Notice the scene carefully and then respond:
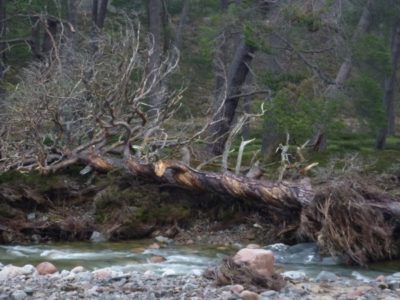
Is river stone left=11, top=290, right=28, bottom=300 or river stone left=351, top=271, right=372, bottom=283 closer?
river stone left=11, top=290, right=28, bottom=300

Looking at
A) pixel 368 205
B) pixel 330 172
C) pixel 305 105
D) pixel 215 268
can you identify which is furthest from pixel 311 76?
pixel 215 268

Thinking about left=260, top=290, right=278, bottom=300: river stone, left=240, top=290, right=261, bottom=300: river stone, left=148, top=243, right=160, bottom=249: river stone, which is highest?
left=240, top=290, right=261, bottom=300: river stone

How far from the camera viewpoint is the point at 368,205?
1135 cm

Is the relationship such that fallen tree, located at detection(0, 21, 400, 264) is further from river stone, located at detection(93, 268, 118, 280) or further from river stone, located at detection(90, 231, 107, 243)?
river stone, located at detection(93, 268, 118, 280)

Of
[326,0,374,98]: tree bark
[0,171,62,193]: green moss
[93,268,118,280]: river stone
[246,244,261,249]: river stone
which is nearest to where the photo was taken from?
[93,268,118,280]: river stone

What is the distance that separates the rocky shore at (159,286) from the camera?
838 centimetres

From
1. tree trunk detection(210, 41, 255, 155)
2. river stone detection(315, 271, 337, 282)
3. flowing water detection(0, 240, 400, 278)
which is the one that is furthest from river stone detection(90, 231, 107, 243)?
tree trunk detection(210, 41, 255, 155)

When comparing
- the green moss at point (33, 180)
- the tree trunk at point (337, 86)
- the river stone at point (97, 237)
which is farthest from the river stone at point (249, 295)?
the tree trunk at point (337, 86)

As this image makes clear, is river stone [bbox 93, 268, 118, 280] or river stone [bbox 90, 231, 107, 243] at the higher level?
river stone [bbox 93, 268, 118, 280]

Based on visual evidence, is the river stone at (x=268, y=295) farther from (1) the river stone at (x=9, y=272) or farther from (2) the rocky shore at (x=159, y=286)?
(1) the river stone at (x=9, y=272)

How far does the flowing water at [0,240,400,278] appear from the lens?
35.9 ft

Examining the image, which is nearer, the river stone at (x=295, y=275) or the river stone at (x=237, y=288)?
the river stone at (x=237, y=288)

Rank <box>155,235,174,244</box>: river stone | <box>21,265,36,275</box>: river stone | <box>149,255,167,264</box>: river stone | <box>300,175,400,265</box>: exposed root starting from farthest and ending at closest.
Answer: <box>155,235,174,244</box>: river stone, <box>149,255,167,264</box>: river stone, <box>300,175,400,265</box>: exposed root, <box>21,265,36,275</box>: river stone

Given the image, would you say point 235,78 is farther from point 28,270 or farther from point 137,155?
point 28,270
